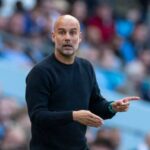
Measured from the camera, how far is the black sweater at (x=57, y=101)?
6918 mm

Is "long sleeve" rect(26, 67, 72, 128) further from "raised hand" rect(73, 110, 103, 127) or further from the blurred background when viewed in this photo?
the blurred background

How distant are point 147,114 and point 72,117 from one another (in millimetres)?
7743

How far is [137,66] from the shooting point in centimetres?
1555

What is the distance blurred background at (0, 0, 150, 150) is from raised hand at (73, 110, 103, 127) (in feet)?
15.3

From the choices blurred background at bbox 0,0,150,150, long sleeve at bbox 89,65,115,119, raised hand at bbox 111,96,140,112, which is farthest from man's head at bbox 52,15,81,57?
blurred background at bbox 0,0,150,150

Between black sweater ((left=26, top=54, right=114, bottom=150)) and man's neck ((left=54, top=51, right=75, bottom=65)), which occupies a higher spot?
man's neck ((left=54, top=51, right=75, bottom=65))

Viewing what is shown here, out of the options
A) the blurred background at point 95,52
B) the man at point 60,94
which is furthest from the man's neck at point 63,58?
the blurred background at point 95,52

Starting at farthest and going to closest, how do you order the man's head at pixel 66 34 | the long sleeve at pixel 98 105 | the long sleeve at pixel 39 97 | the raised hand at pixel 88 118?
the long sleeve at pixel 98 105 → the man's head at pixel 66 34 → the long sleeve at pixel 39 97 → the raised hand at pixel 88 118

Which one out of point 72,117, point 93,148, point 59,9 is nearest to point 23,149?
point 93,148

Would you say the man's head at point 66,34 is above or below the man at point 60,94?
above

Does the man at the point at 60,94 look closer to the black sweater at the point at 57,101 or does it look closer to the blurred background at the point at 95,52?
the black sweater at the point at 57,101

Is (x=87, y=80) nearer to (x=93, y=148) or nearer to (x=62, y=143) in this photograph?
(x=62, y=143)

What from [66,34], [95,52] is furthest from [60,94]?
[95,52]

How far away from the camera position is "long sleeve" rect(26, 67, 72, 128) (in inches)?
271
